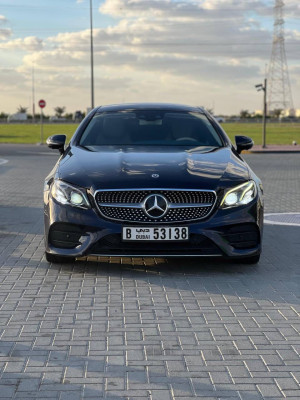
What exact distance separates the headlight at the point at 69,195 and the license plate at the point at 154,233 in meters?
0.43

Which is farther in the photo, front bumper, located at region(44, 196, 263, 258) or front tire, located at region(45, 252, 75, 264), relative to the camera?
front tire, located at region(45, 252, 75, 264)

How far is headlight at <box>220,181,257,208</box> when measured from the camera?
6.12 meters

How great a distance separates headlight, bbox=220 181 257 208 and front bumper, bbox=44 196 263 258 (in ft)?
0.17

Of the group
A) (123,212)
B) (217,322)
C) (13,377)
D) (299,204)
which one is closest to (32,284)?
(123,212)

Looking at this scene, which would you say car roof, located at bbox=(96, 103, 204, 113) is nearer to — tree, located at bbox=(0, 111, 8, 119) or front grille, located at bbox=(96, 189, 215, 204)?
front grille, located at bbox=(96, 189, 215, 204)

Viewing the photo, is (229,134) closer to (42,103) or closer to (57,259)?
(42,103)

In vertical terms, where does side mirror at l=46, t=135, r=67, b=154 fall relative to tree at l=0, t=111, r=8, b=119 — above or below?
above

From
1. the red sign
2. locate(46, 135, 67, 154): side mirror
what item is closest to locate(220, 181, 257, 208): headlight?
locate(46, 135, 67, 154): side mirror

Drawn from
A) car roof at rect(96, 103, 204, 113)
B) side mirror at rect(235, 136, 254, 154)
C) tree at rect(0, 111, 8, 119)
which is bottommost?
tree at rect(0, 111, 8, 119)

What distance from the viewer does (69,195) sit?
20.3ft

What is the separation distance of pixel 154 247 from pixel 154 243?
3 cm

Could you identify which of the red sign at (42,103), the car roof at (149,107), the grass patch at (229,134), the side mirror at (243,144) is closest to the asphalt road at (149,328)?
the side mirror at (243,144)

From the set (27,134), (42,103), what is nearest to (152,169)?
(42,103)

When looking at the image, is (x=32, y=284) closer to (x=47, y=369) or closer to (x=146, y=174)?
(x=146, y=174)
